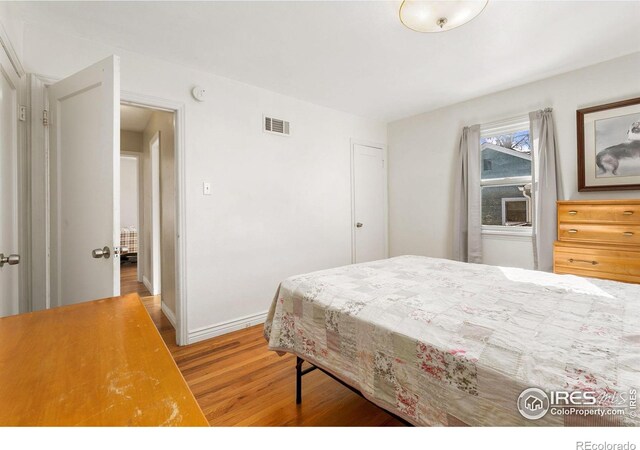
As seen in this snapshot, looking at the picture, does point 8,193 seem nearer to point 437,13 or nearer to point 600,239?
point 437,13

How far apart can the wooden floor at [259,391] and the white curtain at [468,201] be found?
95.1 inches

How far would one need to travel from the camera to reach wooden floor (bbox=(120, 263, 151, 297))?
4348mm

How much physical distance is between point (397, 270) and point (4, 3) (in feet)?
9.13

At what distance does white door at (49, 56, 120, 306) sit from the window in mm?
3642

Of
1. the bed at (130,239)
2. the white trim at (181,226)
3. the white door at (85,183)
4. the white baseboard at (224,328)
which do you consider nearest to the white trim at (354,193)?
the white baseboard at (224,328)

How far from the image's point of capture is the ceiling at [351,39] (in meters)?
1.90

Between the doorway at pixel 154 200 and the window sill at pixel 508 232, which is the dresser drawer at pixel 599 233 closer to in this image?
the window sill at pixel 508 232

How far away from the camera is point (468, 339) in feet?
3.34

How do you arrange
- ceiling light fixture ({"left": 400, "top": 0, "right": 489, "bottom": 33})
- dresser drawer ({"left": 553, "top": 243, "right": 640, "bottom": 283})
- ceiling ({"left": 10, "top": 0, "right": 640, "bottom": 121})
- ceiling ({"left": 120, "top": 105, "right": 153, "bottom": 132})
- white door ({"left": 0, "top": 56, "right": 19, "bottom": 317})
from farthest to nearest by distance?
ceiling ({"left": 120, "top": 105, "right": 153, "bottom": 132}), dresser drawer ({"left": 553, "top": 243, "right": 640, "bottom": 283}), ceiling ({"left": 10, "top": 0, "right": 640, "bottom": 121}), ceiling light fixture ({"left": 400, "top": 0, "right": 489, "bottom": 33}), white door ({"left": 0, "top": 56, "right": 19, "bottom": 317})

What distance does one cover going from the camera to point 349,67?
2.69 metres

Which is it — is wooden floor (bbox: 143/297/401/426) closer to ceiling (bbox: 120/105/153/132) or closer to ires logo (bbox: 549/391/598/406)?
ires logo (bbox: 549/391/598/406)

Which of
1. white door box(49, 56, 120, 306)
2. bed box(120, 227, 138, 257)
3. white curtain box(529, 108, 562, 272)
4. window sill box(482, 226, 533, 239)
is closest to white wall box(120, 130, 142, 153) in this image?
bed box(120, 227, 138, 257)

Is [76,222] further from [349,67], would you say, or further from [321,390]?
[349,67]

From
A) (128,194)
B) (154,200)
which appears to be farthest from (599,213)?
(128,194)
